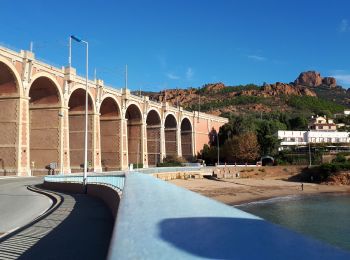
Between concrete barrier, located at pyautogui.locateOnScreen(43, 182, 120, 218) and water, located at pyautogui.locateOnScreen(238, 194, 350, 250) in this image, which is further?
water, located at pyautogui.locateOnScreen(238, 194, 350, 250)

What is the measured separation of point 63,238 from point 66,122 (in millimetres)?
49247

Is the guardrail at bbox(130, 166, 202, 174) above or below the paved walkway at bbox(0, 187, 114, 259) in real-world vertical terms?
above

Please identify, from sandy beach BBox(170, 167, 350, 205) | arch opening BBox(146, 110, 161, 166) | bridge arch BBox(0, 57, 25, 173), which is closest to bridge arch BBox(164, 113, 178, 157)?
arch opening BBox(146, 110, 161, 166)

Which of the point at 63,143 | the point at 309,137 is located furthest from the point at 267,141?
the point at 63,143

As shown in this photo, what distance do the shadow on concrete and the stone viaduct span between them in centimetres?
4755

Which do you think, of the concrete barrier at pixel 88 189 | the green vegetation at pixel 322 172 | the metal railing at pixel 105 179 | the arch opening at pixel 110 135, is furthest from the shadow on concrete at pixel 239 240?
the arch opening at pixel 110 135

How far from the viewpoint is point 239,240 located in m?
3.85

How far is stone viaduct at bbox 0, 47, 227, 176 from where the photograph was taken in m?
49.7

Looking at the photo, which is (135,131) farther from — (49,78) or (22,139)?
(22,139)

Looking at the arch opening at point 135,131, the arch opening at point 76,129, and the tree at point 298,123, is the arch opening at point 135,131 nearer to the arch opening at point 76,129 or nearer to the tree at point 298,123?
the arch opening at point 76,129

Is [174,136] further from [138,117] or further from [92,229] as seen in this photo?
[92,229]

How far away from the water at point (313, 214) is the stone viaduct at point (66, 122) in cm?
2687

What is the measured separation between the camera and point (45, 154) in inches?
2317

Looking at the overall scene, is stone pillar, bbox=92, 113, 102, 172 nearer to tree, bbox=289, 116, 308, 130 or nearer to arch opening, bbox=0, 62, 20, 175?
arch opening, bbox=0, 62, 20, 175
